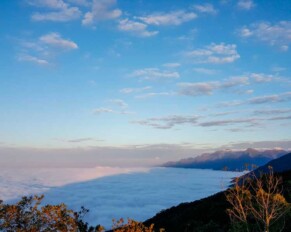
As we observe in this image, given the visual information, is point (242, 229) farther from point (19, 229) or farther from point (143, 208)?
point (143, 208)

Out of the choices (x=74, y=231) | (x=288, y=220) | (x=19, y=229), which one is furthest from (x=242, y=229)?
(x=19, y=229)

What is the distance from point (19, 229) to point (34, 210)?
1226 mm

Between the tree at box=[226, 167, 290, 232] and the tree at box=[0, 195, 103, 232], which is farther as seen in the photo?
the tree at box=[226, 167, 290, 232]

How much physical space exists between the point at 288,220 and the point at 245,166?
12695 millimetres

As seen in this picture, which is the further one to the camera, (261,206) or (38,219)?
(261,206)

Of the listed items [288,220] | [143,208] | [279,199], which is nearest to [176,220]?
[288,220]

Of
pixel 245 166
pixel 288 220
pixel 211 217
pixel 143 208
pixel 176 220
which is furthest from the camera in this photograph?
pixel 143 208

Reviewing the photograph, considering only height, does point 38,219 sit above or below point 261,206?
above

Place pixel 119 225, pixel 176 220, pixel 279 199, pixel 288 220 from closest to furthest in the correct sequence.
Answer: pixel 119 225 < pixel 279 199 < pixel 288 220 < pixel 176 220

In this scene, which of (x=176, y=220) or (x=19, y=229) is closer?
(x=19, y=229)

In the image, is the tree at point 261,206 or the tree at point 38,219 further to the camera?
the tree at point 261,206

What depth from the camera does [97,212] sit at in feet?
598

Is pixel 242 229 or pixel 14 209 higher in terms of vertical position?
pixel 14 209

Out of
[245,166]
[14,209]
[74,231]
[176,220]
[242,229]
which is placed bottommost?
[176,220]
